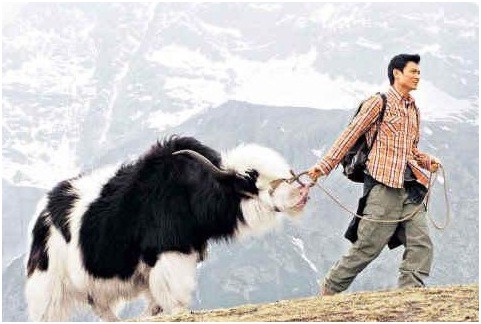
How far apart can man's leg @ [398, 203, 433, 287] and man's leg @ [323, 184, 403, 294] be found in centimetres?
15

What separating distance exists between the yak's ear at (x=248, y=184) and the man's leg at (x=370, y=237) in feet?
3.57

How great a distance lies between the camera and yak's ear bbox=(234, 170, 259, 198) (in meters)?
8.58

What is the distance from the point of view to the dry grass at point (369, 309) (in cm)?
642

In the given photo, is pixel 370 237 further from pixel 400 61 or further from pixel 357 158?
pixel 400 61

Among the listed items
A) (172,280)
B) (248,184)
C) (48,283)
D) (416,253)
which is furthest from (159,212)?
(416,253)

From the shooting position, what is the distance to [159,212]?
848 centimetres

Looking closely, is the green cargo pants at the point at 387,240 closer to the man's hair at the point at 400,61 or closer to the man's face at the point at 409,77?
the man's face at the point at 409,77

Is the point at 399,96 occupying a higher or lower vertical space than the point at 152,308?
higher

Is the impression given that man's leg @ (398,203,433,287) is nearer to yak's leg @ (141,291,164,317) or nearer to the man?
the man

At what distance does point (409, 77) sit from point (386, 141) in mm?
582

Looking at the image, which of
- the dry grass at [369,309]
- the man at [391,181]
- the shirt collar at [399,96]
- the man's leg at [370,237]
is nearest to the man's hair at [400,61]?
the man at [391,181]

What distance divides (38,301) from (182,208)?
1854mm

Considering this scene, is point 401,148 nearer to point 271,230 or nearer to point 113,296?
point 271,230

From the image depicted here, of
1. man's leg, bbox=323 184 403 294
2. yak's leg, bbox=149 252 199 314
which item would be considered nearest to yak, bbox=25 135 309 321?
yak's leg, bbox=149 252 199 314
